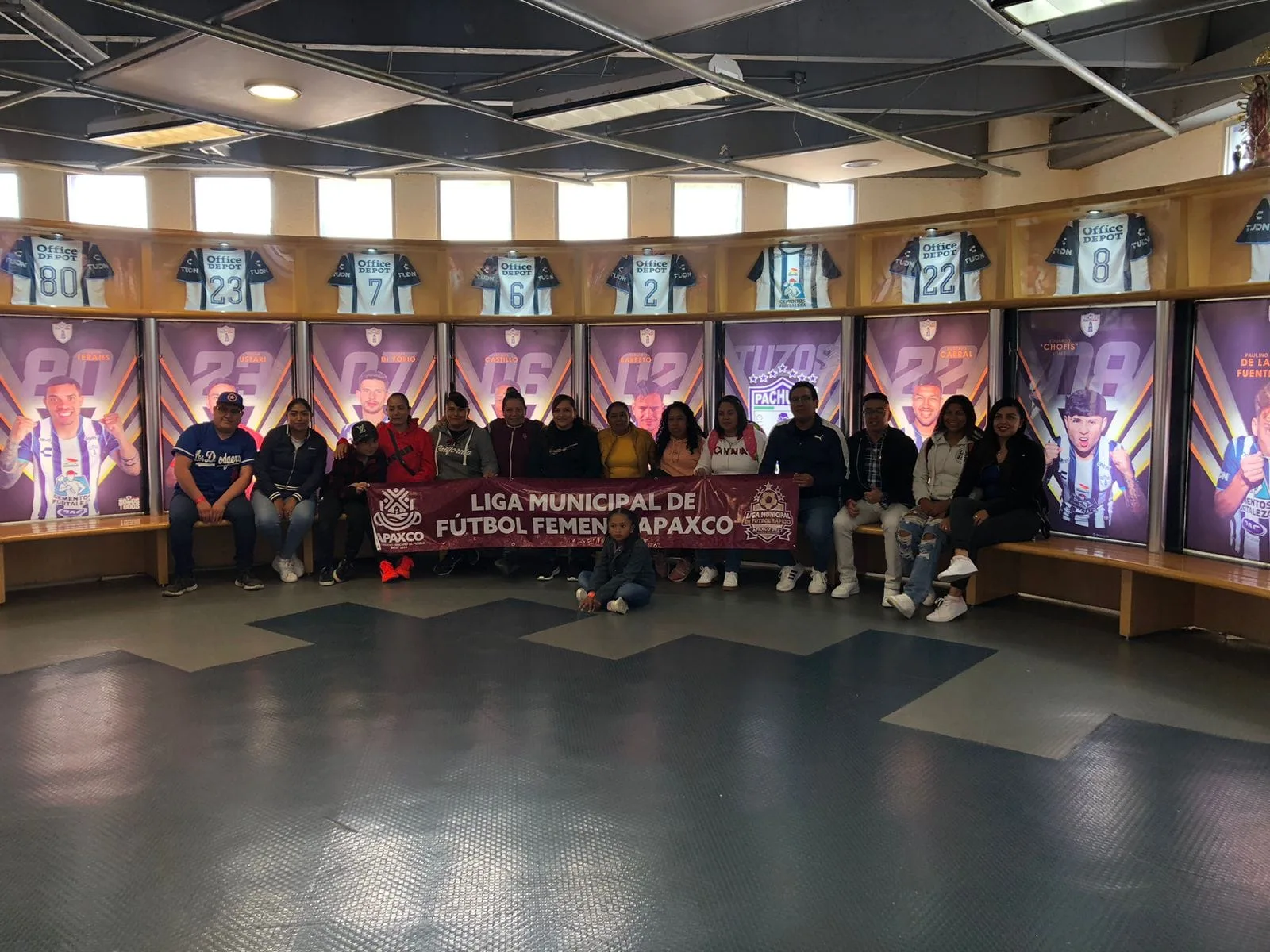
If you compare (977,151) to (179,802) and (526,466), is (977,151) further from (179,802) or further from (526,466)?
(179,802)

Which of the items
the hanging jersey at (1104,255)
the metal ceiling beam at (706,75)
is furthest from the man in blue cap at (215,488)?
the hanging jersey at (1104,255)

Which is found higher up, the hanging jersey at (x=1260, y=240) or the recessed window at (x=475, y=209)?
the recessed window at (x=475, y=209)

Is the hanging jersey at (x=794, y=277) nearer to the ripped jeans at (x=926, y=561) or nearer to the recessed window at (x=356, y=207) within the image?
the ripped jeans at (x=926, y=561)

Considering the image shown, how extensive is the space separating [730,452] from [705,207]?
7.74 metres

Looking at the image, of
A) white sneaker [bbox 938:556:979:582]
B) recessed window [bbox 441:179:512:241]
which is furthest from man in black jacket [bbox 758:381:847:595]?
recessed window [bbox 441:179:512:241]

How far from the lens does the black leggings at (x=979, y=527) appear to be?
273 inches

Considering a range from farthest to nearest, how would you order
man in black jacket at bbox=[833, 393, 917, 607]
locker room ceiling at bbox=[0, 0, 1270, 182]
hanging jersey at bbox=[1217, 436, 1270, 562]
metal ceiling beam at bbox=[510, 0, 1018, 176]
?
man in black jacket at bbox=[833, 393, 917, 607] < hanging jersey at bbox=[1217, 436, 1270, 562] < locker room ceiling at bbox=[0, 0, 1270, 182] < metal ceiling beam at bbox=[510, 0, 1018, 176]

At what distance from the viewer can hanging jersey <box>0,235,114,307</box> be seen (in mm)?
8234

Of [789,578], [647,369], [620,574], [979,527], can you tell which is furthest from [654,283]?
[979,527]

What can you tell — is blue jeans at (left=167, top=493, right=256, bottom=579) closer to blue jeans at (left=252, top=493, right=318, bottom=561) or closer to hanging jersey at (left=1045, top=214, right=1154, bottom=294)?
blue jeans at (left=252, top=493, right=318, bottom=561)

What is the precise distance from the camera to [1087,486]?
24.3 feet

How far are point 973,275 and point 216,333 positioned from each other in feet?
21.8

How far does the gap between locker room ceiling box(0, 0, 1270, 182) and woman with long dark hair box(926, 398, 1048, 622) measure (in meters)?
2.76

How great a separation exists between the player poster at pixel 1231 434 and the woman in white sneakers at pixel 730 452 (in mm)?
3176
